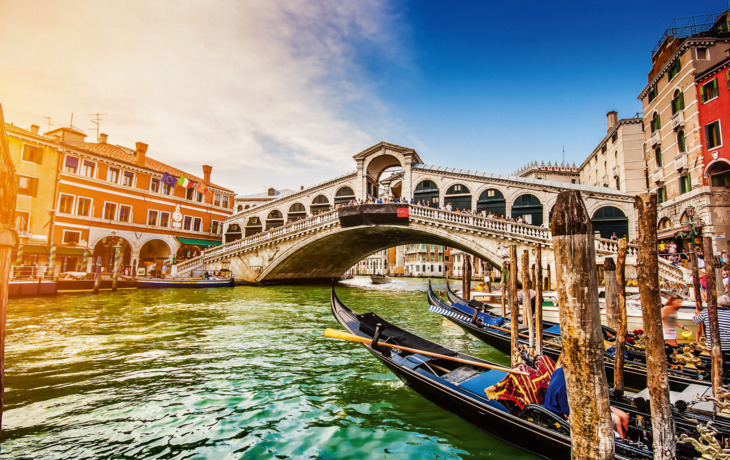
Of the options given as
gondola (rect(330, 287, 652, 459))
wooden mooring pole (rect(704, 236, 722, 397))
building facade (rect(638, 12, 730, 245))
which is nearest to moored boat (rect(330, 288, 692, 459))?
gondola (rect(330, 287, 652, 459))

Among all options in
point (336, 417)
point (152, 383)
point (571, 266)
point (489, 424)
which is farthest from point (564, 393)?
point (152, 383)

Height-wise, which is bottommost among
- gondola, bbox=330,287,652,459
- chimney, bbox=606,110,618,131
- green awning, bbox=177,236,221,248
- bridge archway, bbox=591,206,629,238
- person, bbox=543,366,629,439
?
gondola, bbox=330,287,652,459

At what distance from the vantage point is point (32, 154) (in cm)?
1547

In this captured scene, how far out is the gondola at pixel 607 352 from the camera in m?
3.82

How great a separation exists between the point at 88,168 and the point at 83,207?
1.98m

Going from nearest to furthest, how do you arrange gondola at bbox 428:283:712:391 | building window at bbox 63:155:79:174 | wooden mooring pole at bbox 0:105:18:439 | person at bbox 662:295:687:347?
wooden mooring pole at bbox 0:105:18:439 < gondola at bbox 428:283:712:391 < person at bbox 662:295:687:347 < building window at bbox 63:155:79:174

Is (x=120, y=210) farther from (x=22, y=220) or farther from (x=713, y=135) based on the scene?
(x=713, y=135)

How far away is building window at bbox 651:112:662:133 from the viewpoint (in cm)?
1533

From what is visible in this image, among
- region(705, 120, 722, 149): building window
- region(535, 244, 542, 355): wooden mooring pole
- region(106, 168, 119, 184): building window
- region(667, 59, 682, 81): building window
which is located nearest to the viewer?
region(535, 244, 542, 355): wooden mooring pole

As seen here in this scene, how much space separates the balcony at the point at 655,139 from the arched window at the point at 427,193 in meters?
9.96

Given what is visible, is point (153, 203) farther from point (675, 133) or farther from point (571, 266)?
point (675, 133)

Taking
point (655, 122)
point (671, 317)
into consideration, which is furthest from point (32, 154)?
point (655, 122)

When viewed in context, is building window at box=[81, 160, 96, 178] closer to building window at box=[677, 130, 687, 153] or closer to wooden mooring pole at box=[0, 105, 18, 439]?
wooden mooring pole at box=[0, 105, 18, 439]

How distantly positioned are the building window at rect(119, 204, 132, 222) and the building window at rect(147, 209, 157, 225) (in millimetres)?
1007
